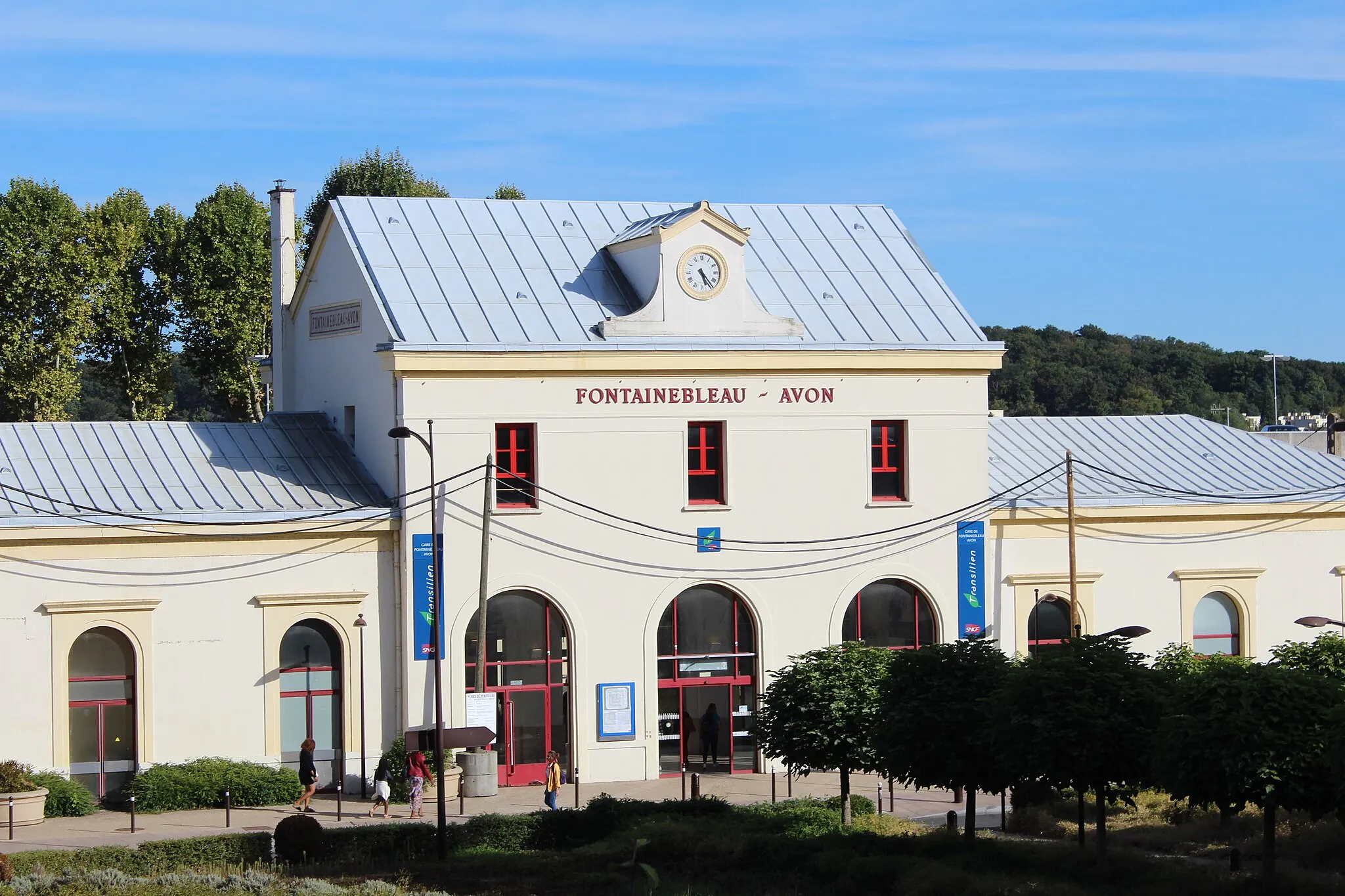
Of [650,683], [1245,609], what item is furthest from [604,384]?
[1245,609]

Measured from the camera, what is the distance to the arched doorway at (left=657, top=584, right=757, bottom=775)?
40.1m

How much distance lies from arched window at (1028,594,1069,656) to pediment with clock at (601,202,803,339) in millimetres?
9592

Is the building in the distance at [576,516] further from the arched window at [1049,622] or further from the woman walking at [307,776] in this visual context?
the woman walking at [307,776]

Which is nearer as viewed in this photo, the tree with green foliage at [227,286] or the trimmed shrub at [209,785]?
the trimmed shrub at [209,785]

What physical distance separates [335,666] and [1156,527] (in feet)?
70.0

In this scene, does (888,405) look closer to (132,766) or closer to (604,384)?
(604,384)

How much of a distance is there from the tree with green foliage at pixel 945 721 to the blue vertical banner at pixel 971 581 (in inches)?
451

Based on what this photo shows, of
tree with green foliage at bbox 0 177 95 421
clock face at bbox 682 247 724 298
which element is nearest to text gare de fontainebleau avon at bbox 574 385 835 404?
clock face at bbox 682 247 724 298

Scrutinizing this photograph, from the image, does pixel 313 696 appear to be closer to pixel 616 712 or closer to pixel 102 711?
pixel 102 711

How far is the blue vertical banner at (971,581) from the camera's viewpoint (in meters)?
42.1

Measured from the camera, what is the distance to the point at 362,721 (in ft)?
121

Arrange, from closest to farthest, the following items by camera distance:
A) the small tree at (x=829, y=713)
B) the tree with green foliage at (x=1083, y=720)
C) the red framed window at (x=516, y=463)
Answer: the tree with green foliage at (x=1083, y=720) < the small tree at (x=829, y=713) < the red framed window at (x=516, y=463)

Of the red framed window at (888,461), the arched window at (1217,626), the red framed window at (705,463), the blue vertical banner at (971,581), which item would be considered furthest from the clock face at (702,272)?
the arched window at (1217,626)

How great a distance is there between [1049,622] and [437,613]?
17.0m
